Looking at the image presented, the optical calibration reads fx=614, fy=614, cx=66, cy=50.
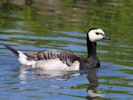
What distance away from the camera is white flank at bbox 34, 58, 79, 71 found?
59.3 ft

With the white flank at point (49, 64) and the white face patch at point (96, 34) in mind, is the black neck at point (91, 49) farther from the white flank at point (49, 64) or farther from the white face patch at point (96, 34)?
the white flank at point (49, 64)

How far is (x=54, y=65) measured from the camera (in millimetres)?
18062

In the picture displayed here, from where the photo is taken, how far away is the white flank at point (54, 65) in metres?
18.1

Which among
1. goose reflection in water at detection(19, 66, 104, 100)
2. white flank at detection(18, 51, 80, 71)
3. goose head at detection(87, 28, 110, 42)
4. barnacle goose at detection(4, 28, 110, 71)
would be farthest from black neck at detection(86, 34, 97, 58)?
white flank at detection(18, 51, 80, 71)

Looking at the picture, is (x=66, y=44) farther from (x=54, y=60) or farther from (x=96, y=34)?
(x=54, y=60)

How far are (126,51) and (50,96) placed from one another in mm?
6420

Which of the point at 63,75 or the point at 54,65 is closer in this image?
the point at 63,75

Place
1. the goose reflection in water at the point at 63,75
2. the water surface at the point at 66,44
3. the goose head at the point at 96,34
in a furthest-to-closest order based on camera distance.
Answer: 1. the goose head at the point at 96,34
2. the goose reflection in water at the point at 63,75
3. the water surface at the point at 66,44

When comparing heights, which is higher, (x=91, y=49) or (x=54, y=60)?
(x=91, y=49)

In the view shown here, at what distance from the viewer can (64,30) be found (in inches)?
933

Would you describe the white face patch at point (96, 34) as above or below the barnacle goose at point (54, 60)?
above

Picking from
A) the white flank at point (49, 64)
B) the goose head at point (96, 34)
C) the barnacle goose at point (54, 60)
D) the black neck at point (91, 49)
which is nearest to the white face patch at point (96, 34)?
the goose head at point (96, 34)

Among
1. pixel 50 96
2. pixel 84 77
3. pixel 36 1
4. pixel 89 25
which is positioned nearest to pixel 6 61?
pixel 84 77

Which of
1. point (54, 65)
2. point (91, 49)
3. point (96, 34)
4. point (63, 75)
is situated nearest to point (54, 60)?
point (54, 65)
